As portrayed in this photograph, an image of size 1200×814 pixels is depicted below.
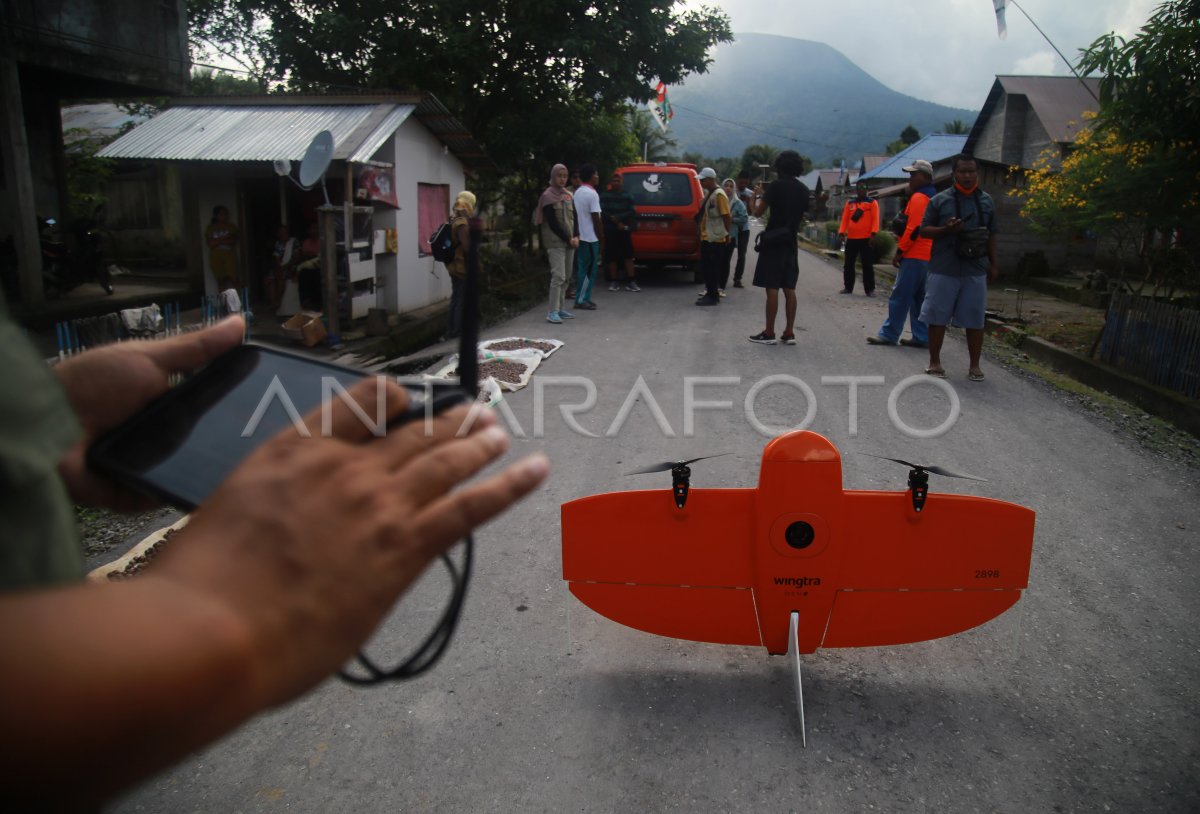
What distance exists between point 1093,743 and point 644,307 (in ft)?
33.0

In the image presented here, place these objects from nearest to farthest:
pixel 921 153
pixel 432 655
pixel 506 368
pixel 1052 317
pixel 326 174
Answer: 1. pixel 432 655
2. pixel 506 368
3. pixel 326 174
4. pixel 1052 317
5. pixel 921 153

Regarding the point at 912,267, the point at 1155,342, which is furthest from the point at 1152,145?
the point at 912,267

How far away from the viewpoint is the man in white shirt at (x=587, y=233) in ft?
38.0

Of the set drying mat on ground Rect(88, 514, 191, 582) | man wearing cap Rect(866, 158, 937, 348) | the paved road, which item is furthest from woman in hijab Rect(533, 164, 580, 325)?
drying mat on ground Rect(88, 514, 191, 582)

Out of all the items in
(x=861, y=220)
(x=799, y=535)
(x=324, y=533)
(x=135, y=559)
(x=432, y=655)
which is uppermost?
(x=861, y=220)

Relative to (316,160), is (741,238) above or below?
below

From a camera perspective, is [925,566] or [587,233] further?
[587,233]

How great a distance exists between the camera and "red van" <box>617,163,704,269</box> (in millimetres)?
14734

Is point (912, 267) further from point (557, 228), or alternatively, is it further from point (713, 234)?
point (557, 228)

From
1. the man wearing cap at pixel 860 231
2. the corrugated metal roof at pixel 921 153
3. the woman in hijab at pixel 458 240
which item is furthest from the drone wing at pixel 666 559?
the corrugated metal roof at pixel 921 153

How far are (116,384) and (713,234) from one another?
11.8 m

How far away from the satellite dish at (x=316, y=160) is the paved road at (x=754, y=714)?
5.03 meters

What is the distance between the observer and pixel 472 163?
48.1 feet

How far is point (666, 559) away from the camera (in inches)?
124
